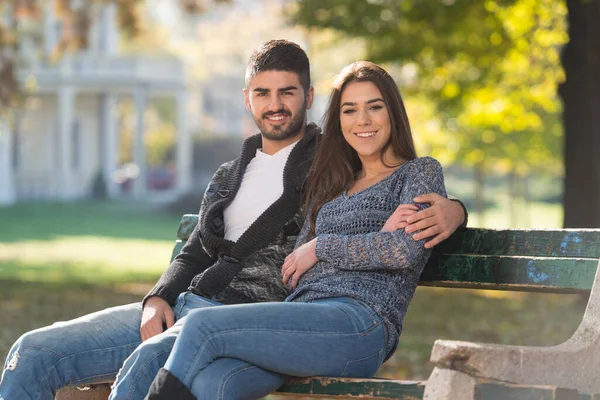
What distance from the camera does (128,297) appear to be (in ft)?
49.2

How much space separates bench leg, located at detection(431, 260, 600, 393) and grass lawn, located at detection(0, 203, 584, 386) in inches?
221

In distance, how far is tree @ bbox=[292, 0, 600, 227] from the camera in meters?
13.8

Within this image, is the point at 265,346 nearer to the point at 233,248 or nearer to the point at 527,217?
the point at 233,248

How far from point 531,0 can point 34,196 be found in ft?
93.3

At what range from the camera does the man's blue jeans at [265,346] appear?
371 cm

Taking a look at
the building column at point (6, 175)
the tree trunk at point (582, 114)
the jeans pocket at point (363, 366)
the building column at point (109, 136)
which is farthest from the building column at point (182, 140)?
the jeans pocket at point (363, 366)

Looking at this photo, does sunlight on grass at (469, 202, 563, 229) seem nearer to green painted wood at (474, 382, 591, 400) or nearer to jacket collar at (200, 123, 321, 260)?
jacket collar at (200, 123, 321, 260)

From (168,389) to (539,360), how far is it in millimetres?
1131

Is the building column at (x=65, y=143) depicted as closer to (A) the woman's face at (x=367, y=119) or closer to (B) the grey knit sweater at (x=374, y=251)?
(A) the woman's face at (x=367, y=119)

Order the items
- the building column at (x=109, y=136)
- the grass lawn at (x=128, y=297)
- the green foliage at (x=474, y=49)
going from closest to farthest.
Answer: the grass lawn at (x=128, y=297) → the green foliage at (x=474, y=49) → the building column at (x=109, y=136)

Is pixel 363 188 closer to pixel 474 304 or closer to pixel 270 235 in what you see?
pixel 270 235

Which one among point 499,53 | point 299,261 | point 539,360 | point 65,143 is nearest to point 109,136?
point 65,143

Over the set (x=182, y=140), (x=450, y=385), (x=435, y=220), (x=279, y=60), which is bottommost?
(x=450, y=385)

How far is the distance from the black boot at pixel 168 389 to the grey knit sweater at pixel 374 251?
26.8 inches
